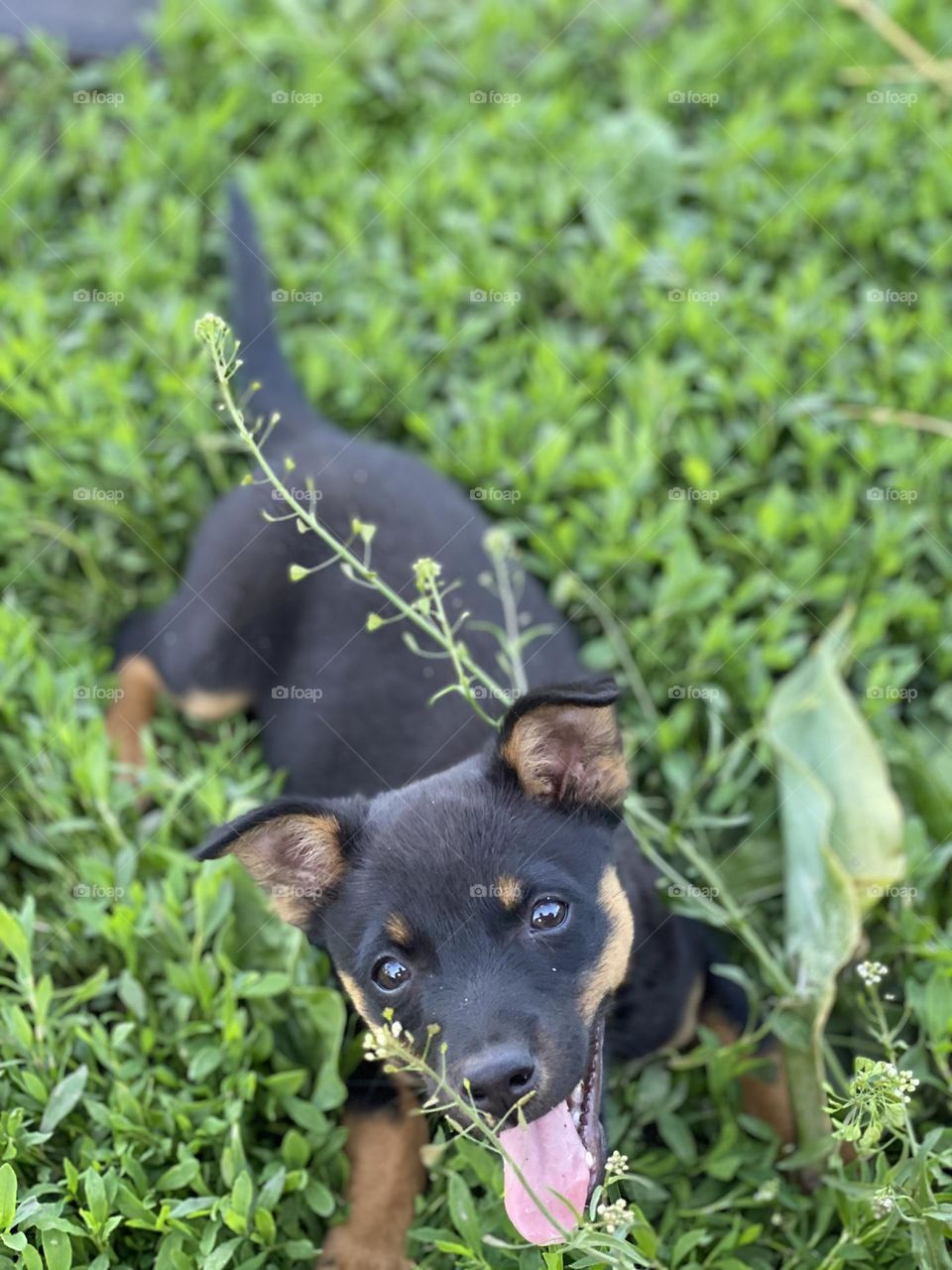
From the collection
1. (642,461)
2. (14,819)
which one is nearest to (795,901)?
(642,461)

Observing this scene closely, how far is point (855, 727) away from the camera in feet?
11.9

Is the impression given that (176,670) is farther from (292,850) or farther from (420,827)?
(420,827)

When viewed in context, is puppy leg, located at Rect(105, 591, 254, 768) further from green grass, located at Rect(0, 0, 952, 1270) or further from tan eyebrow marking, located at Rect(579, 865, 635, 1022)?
tan eyebrow marking, located at Rect(579, 865, 635, 1022)

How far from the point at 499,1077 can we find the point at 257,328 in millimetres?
2816

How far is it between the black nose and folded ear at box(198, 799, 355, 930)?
56cm

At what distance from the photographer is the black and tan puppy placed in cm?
253

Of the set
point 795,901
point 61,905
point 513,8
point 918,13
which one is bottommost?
→ point 795,901

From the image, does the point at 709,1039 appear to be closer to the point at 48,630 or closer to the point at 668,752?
the point at 668,752

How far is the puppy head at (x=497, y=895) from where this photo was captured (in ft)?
8.02

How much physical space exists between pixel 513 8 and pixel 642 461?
2.41 metres

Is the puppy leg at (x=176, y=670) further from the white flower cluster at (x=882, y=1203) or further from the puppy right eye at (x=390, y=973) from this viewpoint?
the white flower cluster at (x=882, y=1203)

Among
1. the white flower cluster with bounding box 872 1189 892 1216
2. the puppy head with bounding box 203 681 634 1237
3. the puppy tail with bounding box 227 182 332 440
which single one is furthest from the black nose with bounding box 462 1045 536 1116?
the puppy tail with bounding box 227 182 332 440

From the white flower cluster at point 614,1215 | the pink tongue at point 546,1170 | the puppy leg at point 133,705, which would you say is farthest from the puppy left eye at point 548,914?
the puppy leg at point 133,705

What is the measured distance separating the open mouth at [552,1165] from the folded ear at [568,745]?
0.48 meters
